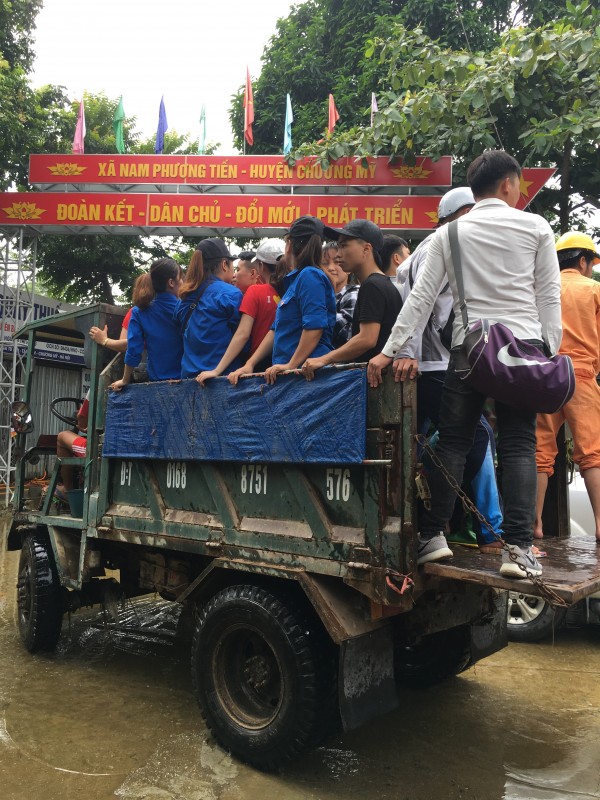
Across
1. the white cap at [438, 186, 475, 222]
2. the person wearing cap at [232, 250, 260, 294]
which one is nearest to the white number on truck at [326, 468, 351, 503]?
the white cap at [438, 186, 475, 222]

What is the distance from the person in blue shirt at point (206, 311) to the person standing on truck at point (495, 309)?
1295mm

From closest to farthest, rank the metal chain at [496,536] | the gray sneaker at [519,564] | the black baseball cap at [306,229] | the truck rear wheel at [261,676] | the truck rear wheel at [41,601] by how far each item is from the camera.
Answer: the metal chain at [496,536] → the gray sneaker at [519,564] → the truck rear wheel at [261,676] → the black baseball cap at [306,229] → the truck rear wheel at [41,601]

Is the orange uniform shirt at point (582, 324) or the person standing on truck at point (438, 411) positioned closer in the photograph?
the person standing on truck at point (438, 411)

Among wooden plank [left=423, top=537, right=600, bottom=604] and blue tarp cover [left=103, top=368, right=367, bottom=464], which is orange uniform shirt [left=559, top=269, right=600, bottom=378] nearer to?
wooden plank [left=423, top=537, right=600, bottom=604]

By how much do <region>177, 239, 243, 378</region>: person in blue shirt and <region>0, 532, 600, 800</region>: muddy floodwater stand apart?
195 centimetres

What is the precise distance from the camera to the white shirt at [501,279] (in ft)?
8.29

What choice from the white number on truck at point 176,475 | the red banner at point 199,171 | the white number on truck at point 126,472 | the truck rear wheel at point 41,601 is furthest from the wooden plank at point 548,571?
the red banner at point 199,171

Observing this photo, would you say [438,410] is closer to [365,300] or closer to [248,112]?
[365,300]

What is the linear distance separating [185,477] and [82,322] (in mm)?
1639

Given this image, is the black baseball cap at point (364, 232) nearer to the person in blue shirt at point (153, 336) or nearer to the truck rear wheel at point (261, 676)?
the person in blue shirt at point (153, 336)

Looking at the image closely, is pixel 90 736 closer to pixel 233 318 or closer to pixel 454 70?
pixel 233 318

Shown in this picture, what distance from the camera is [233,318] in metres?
3.74

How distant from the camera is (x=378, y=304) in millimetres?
2906

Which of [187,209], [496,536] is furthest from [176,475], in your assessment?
[187,209]
